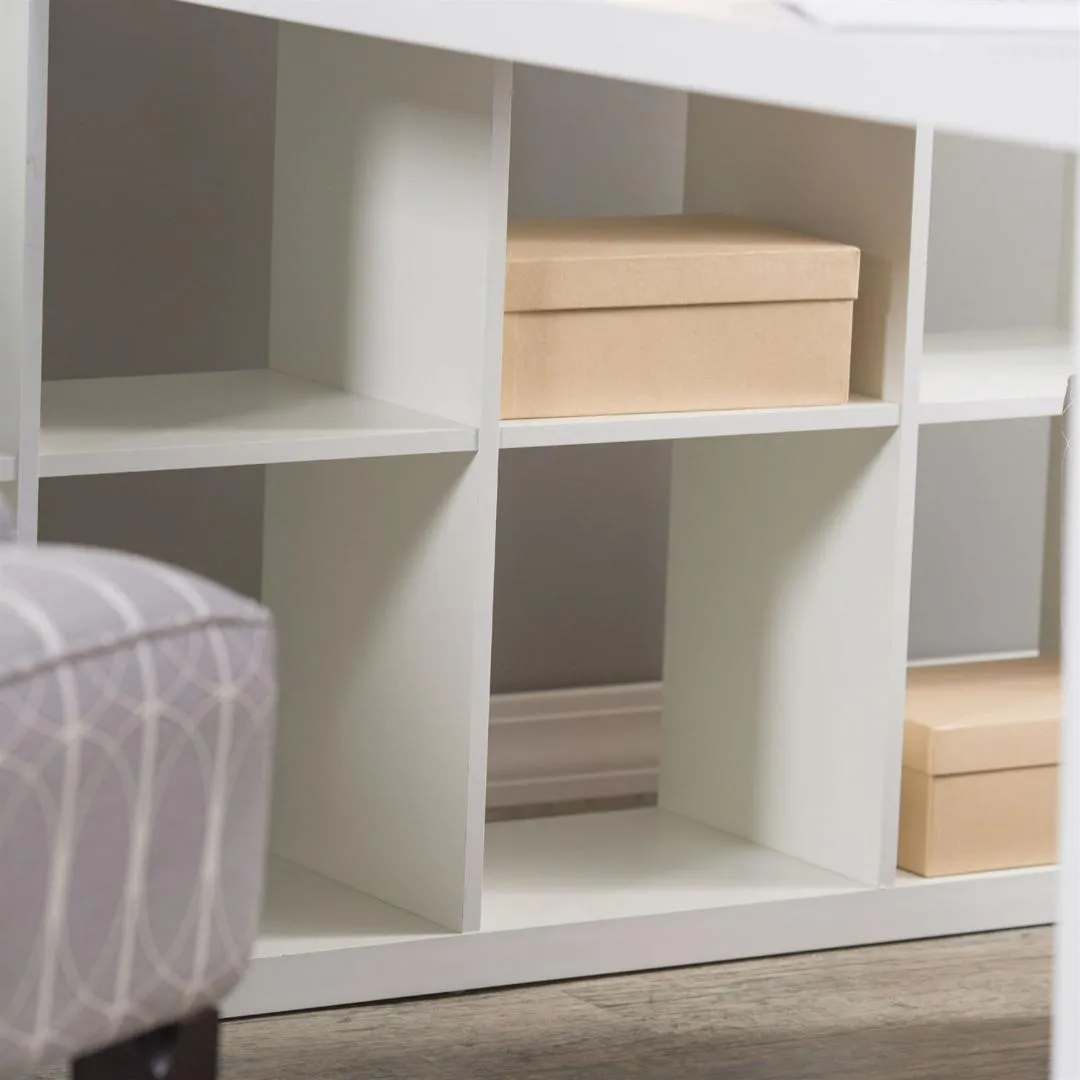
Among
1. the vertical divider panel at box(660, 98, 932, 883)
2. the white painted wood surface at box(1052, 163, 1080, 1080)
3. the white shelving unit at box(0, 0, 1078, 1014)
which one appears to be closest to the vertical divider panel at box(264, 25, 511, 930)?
the white shelving unit at box(0, 0, 1078, 1014)

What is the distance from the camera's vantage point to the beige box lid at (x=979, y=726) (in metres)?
1.89

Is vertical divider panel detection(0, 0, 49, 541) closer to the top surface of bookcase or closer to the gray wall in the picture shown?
the top surface of bookcase

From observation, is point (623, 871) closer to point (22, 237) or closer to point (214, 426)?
point (214, 426)

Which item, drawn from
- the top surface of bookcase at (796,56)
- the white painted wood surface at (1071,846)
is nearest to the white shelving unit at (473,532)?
the top surface of bookcase at (796,56)

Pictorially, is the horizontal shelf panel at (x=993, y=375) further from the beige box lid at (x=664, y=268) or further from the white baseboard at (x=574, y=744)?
the white baseboard at (x=574, y=744)

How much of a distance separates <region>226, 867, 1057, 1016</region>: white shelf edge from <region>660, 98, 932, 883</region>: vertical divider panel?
0.17ft

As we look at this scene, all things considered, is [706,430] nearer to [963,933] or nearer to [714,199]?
[714,199]

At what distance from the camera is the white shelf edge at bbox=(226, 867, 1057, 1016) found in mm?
1676

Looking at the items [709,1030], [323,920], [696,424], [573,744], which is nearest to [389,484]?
[696,424]

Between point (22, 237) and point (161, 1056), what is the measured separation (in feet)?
2.25

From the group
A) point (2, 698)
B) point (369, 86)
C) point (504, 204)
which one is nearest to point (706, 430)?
point (504, 204)

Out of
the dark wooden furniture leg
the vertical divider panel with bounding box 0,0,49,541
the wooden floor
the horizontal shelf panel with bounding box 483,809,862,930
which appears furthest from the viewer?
the horizontal shelf panel with bounding box 483,809,862,930

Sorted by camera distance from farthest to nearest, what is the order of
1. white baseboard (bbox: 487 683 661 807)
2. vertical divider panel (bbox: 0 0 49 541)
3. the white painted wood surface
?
white baseboard (bbox: 487 683 661 807) → vertical divider panel (bbox: 0 0 49 541) → the white painted wood surface

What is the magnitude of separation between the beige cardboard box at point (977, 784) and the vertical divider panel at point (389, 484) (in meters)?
0.42
